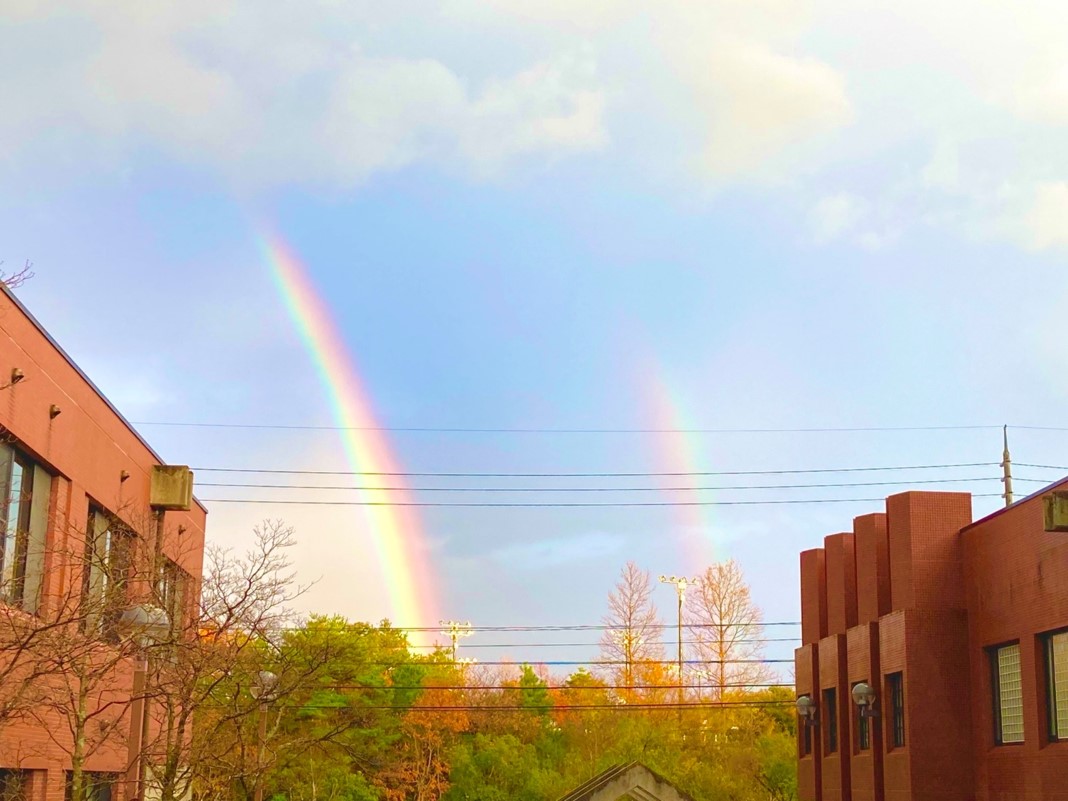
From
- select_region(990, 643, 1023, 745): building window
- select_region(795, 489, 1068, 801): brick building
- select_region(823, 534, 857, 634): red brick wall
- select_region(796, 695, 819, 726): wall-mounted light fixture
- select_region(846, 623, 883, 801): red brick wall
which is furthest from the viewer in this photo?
select_region(796, 695, 819, 726): wall-mounted light fixture

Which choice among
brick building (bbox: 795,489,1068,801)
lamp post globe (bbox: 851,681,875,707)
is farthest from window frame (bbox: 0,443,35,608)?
brick building (bbox: 795,489,1068,801)

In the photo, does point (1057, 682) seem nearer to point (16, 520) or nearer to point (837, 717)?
point (837, 717)

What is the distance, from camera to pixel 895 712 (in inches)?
1174

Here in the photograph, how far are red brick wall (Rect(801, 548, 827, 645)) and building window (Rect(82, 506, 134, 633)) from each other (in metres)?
19.0

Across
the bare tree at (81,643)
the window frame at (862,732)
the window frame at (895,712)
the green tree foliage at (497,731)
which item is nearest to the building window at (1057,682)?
the window frame at (895,712)

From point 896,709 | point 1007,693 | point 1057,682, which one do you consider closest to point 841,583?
point 896,709

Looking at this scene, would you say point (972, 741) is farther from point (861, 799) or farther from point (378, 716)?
Answer: point (378, 716)

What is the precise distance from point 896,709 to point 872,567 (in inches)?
133

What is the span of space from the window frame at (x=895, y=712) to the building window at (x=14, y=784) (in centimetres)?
1811

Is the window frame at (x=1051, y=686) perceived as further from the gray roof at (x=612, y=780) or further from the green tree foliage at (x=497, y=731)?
the green tree foliage at (x=497, y=731)

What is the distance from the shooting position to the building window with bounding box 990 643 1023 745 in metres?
26.1

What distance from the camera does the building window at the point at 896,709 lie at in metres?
29.4

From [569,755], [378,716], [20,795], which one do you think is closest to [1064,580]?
[20,795]

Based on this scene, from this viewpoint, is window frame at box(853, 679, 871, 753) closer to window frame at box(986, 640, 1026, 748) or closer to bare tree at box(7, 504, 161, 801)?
window frame at box(986, 640, 1026, 748)
